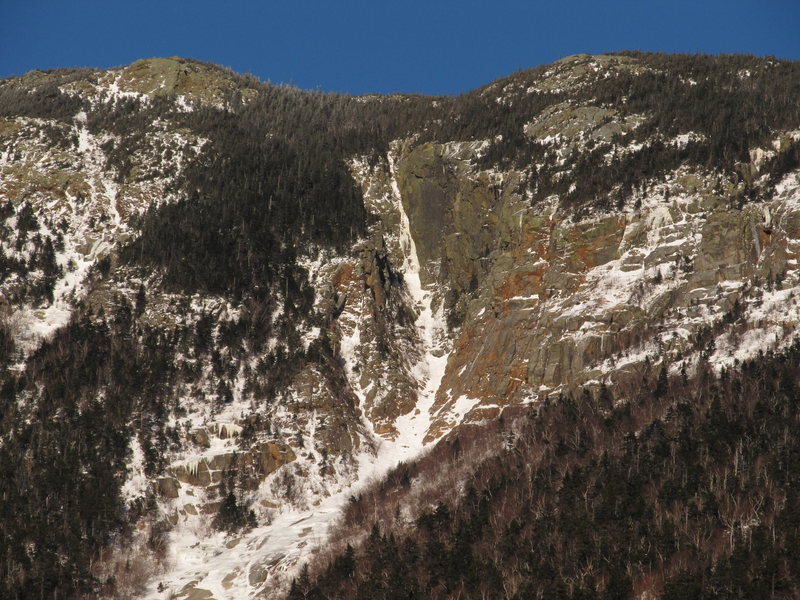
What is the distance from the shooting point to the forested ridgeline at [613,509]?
52.3m

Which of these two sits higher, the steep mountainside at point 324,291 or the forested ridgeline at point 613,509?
the steep mountainside at point 324,291

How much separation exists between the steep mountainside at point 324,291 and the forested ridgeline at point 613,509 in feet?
7.03

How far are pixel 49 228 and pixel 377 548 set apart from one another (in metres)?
56.7

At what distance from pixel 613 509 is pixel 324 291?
1717 inches

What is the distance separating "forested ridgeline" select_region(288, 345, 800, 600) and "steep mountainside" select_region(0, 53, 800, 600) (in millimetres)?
2144

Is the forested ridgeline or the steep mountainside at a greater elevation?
the steep mountainside

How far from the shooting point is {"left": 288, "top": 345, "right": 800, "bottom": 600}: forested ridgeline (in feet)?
172

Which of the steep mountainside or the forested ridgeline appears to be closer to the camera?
the forested ridgeline

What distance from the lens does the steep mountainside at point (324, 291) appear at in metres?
70.6

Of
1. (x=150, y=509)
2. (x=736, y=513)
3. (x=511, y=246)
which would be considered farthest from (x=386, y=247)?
(x=736, y=513)

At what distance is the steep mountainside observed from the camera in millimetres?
70562

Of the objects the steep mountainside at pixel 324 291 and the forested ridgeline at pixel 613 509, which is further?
the steep mountainside at pixel 324 291

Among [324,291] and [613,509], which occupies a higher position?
[324,291]

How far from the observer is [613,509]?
187ft
